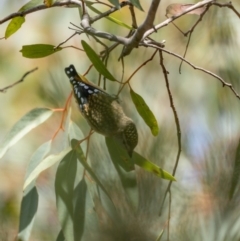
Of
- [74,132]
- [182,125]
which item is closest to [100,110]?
[74,132]

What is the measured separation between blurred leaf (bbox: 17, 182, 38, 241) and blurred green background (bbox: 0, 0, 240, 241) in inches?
4.1

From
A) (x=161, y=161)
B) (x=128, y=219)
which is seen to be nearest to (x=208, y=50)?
(x=161, y=161)

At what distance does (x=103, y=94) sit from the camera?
688mm

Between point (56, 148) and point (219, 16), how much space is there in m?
0.38

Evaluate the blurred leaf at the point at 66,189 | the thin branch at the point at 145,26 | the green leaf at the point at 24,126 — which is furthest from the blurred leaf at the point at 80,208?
the thin branch at the point at 145,26

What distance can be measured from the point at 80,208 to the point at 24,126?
149mm

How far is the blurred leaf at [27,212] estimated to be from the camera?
67 centimetres

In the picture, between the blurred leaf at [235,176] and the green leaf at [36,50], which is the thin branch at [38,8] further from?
the blurred leaf at [235,176]

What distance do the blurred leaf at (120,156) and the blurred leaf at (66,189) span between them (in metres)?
0.06

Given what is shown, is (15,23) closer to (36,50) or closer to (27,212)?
(36,50)

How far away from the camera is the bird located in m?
0.68

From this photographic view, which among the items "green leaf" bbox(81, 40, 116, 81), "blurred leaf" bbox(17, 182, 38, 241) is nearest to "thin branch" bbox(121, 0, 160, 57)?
"green leaf" bbox(81, 40, 116, 81)

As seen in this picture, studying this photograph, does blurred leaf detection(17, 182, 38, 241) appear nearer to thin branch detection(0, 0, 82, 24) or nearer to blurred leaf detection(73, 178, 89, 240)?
blurred leaf detection(73, 178, 89, 240)

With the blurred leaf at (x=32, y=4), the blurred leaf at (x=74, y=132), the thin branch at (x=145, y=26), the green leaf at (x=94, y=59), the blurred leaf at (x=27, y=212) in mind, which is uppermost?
the blurred leaf at (x=32, y=4)
